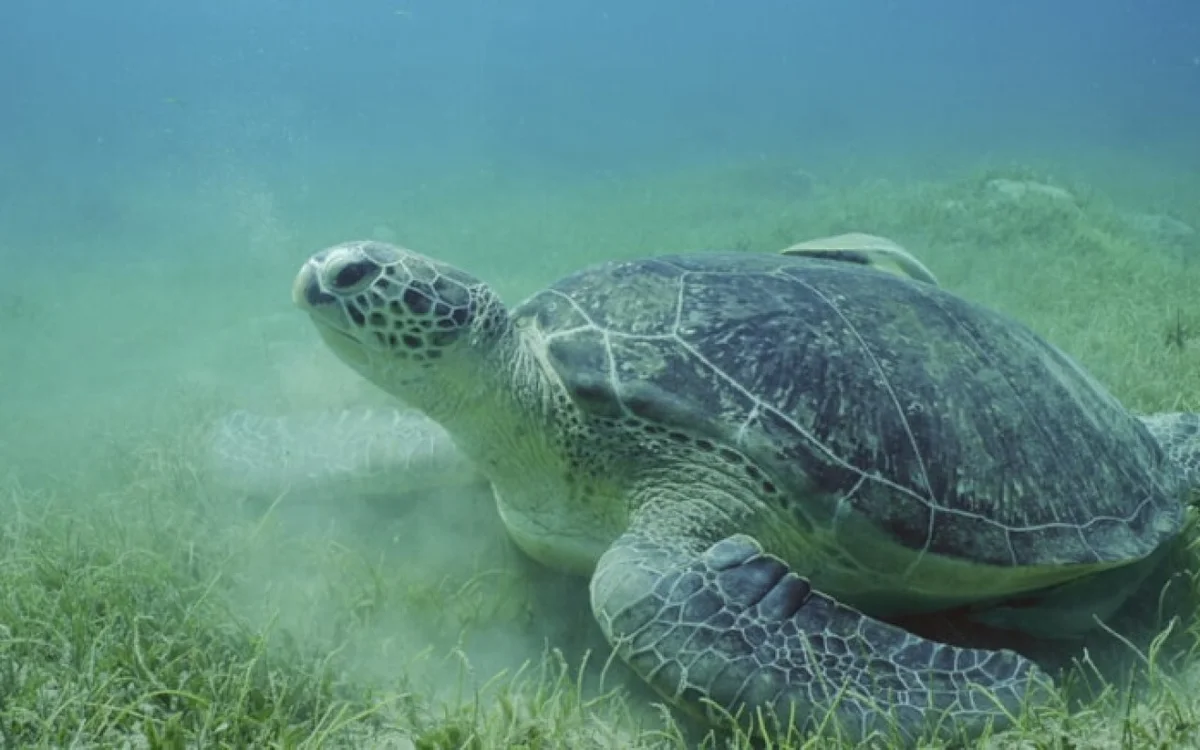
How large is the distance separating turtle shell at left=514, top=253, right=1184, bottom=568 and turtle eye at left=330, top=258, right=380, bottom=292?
651 mm

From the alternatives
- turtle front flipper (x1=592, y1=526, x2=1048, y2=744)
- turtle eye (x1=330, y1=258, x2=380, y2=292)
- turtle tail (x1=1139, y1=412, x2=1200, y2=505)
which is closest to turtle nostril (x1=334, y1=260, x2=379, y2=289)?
turtle eye (x1=330, y1=258, x2=380, y2=292)

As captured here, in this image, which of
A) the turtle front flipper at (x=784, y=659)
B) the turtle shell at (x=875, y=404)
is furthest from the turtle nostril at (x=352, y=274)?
the turtle front flipper at (x=784, y=659)

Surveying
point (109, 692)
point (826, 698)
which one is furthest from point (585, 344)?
point (109, 692)

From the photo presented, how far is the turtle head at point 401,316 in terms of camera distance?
2717mm

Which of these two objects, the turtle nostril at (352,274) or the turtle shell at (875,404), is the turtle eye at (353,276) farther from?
the turtle shell at (875,404)

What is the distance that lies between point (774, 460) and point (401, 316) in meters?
1.34

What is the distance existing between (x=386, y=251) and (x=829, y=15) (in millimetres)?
160290

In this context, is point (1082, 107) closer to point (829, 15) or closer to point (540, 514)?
point (540, 514)

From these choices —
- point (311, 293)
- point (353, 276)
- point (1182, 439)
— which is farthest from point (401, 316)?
point (1182, 439)

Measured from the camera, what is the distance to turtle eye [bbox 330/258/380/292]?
2.71m

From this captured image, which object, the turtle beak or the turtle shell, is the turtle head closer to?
the turtle beak

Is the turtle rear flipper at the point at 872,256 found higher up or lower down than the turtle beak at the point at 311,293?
lower down

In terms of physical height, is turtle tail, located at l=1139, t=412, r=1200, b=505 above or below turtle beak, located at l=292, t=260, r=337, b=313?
below

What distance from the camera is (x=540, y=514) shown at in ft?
9.43
